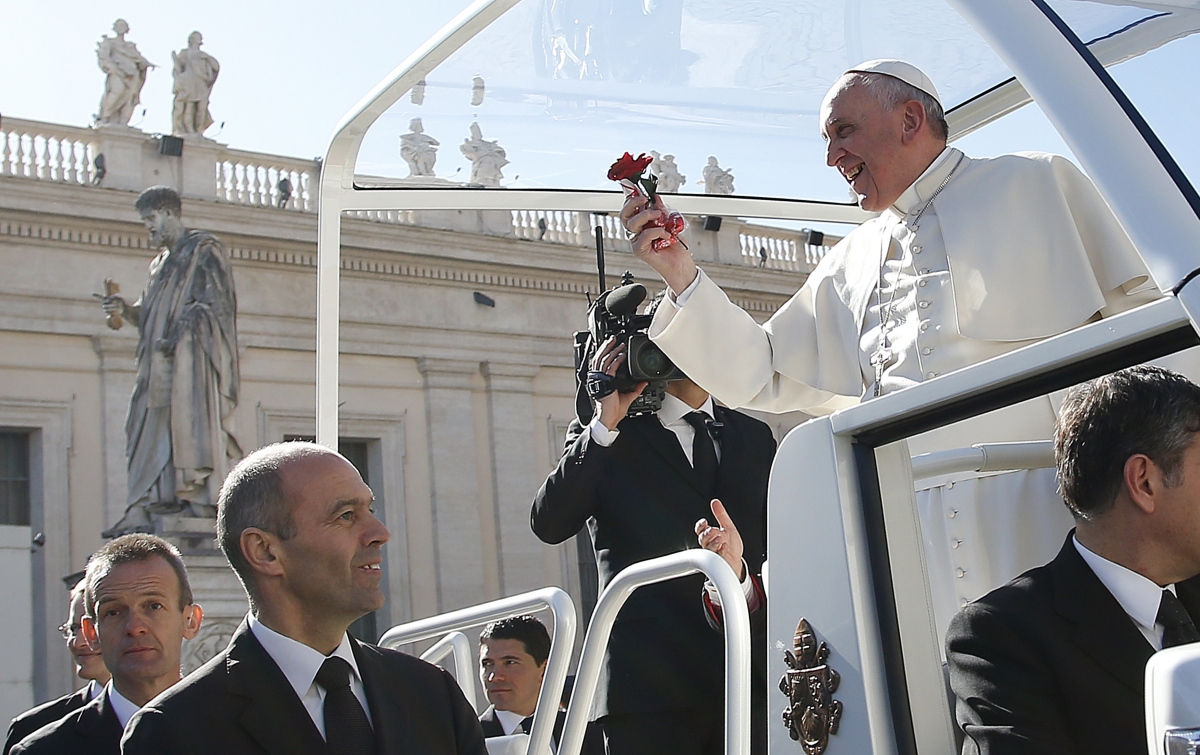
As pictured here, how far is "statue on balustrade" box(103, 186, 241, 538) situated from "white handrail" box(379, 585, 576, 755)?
46.5ft

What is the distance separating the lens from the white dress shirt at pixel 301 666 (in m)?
2.16

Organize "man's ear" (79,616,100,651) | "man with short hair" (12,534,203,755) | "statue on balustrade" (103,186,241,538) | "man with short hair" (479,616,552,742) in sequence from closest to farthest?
"man with short hair" (12,534,203,755) < "man's ear" (79,616,100,651) < "man with short hair" (479,616,552,742) < "statue on balustrade" (103,186,241,538)

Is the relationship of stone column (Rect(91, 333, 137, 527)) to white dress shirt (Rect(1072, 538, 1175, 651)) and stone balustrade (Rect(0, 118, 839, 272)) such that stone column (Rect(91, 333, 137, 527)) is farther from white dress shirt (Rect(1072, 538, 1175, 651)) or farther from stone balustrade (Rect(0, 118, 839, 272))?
white dress shirt (Rect(1072, 538, 1175, 651))

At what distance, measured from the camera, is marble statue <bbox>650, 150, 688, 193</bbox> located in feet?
12.6

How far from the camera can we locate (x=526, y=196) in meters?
3.95

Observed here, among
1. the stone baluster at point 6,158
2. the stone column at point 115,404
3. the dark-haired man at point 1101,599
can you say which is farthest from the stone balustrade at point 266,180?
the dark-haired man at point 1101,599

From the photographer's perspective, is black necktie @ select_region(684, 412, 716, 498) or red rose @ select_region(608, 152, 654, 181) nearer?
red rose @ select_region(608, 152, 654, 181)

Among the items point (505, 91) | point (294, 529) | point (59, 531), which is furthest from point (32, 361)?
point (294, 529)

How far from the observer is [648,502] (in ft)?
10.5

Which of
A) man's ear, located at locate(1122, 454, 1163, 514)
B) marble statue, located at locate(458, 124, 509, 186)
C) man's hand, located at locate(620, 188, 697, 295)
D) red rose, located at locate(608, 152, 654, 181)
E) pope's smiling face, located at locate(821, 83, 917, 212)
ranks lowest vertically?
man's ear, located at locate(1122, 454, 1163, 514)

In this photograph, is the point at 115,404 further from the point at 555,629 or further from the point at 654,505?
the point at 555,629

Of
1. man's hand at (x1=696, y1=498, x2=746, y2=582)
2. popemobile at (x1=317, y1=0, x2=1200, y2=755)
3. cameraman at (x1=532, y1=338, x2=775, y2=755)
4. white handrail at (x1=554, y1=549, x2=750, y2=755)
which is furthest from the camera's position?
cameraman at (x1=532, y1=338, x2=775, y2=755)

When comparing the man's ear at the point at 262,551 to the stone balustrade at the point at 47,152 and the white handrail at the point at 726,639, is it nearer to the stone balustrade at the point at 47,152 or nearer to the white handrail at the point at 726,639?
the white handrail at the point at 726,639

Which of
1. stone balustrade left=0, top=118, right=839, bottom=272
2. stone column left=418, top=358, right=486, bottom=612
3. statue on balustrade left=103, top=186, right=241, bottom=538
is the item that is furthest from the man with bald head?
stone column left=418, top=358, right=486, bottom=612
